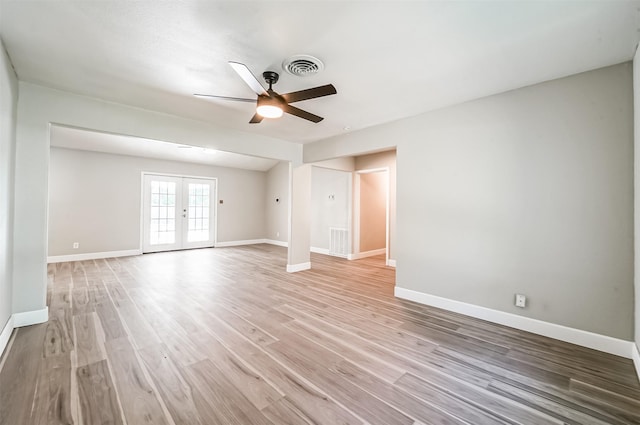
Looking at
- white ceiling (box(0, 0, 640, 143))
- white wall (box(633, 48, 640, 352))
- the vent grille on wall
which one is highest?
white ceiling (box(0, 0, 640, 143))

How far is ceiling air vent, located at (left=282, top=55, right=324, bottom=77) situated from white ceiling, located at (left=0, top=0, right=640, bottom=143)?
6cm

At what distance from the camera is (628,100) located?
2.19m

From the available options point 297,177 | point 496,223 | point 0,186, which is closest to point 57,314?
point 0,186

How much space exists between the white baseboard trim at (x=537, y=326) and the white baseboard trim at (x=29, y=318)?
428 cm

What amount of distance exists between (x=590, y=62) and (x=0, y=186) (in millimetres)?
5053

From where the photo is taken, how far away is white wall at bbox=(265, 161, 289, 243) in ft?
27.4

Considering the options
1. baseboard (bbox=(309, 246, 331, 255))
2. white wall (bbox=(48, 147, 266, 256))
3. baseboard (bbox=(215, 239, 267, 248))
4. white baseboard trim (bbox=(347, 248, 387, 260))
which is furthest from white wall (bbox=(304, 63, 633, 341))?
white wall (bbox=(48, 147, 266, 256))

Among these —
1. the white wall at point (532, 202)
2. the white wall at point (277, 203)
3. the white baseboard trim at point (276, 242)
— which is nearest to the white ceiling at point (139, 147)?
the white wall at point (277, 203)

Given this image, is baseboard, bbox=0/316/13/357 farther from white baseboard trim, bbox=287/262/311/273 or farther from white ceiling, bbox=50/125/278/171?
white baseboard trim, bbox=287/262/311/273

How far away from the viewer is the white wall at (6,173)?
2.12m

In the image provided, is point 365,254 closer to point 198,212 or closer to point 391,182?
point 391,182

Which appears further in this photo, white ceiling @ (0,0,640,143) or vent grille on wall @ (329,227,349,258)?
vent grille on wall @ (329,227,349,258)

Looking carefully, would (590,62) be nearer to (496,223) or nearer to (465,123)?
(465,123)

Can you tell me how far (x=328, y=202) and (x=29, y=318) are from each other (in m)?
5.68
